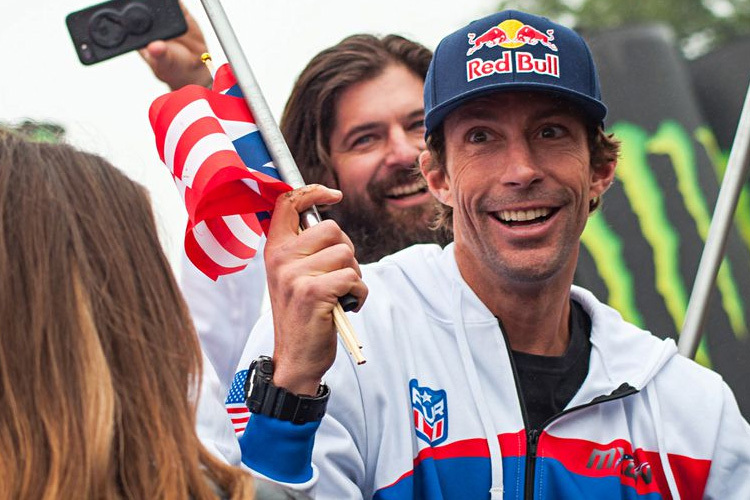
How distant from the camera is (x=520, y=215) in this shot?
3098 millimetres

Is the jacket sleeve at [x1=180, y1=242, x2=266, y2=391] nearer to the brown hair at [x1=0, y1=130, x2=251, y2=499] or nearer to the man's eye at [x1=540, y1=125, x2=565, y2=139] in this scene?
the man's eye at [x1=540, y1=125, x2=565, y2=139]

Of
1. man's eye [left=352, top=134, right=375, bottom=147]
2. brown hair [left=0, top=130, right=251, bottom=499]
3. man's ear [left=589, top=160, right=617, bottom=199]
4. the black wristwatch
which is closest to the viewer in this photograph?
brown hair [left=0, top=130, right=251, bottom=499]

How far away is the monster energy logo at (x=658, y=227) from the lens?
614 centimetres

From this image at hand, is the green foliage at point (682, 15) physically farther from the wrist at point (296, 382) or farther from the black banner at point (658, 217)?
the wrist at point (296, 382)

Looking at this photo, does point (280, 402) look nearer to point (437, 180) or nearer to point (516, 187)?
point (516, 187)

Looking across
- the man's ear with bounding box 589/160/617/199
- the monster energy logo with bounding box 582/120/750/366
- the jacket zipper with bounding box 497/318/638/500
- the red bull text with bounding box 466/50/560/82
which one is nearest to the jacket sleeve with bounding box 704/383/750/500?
the jacket zipper with bounding box 497/318/638/500

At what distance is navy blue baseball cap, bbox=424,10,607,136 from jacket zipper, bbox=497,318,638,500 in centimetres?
57

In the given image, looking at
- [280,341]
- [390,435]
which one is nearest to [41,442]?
[280,341]

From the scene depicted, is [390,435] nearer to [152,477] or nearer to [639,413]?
[639,413]

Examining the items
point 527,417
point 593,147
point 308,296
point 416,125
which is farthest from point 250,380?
point 416,125

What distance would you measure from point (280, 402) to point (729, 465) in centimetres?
121

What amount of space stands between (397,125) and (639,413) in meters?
1.46

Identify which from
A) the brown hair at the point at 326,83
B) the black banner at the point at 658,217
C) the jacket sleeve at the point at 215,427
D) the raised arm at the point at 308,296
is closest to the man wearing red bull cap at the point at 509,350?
the raised arm at the point at 308,296

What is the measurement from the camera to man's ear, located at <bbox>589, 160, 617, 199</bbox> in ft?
11.1
